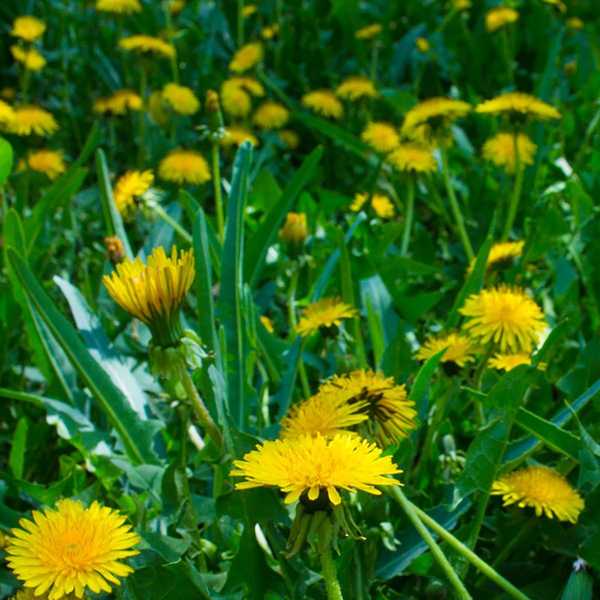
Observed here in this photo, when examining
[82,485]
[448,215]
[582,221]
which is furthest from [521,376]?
[448,215]

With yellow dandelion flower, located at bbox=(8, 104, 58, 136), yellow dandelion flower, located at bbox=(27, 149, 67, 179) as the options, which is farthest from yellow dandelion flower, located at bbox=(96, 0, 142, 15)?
yellow dandelion flower, located at bbox=(27, 149, 67, 179)

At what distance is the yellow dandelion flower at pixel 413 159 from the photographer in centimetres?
201

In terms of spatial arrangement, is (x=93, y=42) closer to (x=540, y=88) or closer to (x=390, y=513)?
(x=540, y=88)

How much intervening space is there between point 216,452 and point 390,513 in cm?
27

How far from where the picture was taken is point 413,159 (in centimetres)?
202

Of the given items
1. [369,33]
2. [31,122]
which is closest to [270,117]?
[369,33]

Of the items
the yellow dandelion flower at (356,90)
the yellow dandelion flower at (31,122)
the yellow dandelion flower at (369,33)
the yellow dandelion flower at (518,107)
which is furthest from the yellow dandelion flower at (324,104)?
the yellow dandelion flower at (518,107)

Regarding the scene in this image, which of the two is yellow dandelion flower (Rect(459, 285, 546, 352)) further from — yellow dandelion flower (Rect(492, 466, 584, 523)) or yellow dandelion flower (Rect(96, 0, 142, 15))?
yellow dandelion flower (Rect(96, 0, 142, 15))

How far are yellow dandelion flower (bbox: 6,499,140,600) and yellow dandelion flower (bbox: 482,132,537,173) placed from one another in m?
1.30

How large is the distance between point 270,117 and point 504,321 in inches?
60.0

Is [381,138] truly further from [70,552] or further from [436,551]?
[70,552]

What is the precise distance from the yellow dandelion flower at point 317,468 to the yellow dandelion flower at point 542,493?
36 centimetres

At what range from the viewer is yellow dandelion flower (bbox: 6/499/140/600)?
0.91 meters

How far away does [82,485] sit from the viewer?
1435 mm
